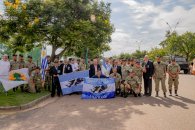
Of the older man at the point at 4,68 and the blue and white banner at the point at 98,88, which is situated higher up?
the older man at the point at 4,68

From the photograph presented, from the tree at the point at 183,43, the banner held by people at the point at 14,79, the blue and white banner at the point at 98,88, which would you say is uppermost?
the tree at the point at 183,43

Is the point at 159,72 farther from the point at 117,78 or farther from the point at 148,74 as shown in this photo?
the point at 117,78

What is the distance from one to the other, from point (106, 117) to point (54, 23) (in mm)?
13202

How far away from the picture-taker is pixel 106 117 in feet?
29.8

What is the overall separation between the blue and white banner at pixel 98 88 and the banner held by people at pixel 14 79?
3.19m

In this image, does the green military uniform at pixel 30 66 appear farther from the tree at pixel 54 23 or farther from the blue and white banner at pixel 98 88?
the tree at pixel 54 23

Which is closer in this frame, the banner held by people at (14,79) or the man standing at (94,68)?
the banner held by people at (14,79)

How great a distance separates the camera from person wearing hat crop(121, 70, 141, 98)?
1429cm

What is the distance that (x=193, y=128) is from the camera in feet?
24.4

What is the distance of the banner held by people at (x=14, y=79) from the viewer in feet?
47.2

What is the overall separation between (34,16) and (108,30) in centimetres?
610

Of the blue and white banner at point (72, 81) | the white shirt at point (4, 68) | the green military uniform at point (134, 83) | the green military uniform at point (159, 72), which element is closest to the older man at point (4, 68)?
the white shirt at point (4, 68)

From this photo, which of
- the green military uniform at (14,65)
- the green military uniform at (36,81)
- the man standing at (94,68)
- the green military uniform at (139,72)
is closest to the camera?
the green military uniform at (139,72)

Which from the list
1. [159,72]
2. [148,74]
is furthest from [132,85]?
[159,72]
